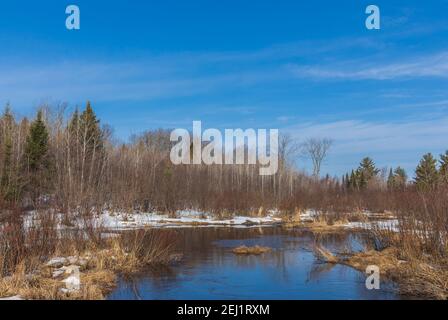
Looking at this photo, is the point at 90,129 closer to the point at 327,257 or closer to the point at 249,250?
the point at 249,250

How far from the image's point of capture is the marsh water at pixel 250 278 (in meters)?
10.2

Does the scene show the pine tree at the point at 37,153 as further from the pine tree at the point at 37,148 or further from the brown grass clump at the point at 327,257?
the brown grass clump at the point at 327,257

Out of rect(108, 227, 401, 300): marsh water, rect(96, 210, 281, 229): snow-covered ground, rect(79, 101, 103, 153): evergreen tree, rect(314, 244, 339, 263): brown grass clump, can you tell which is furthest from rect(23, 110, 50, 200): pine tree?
rect(314, 244, 339, 263): brown grass clump

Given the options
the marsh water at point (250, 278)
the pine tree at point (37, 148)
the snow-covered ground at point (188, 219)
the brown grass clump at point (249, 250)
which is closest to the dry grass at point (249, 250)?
the brown grass clump at point (249, 250)

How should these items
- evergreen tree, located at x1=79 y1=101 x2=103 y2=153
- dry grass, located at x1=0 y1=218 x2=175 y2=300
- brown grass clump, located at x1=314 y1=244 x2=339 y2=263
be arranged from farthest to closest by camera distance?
evergreen tree, located at x1=79 y1=101 x2=103 y2=153
brown grass clump, located at x1=314 y1=244 x2=339 y2=263
dry grass, located at x1=0 y1=218 x2=175 y2=300

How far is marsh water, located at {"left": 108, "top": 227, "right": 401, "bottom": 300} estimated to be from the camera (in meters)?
10.2

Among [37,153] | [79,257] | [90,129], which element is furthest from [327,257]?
[90,129]

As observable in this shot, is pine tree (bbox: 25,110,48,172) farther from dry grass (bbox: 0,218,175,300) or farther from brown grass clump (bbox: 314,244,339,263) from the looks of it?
brown grass clump (bbox: 314,244,339,263)

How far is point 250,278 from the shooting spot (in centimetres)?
1205

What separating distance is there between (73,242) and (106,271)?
2249 mm

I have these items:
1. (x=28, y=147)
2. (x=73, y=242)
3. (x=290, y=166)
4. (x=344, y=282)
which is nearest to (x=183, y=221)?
(x=28, y=147)

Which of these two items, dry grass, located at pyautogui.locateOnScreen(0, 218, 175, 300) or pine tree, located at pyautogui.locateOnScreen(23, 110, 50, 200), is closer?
dry grass, located at pyautogui.locateOnScreen(0, 218, 175, 300)

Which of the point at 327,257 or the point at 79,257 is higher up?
the point at 79,257
